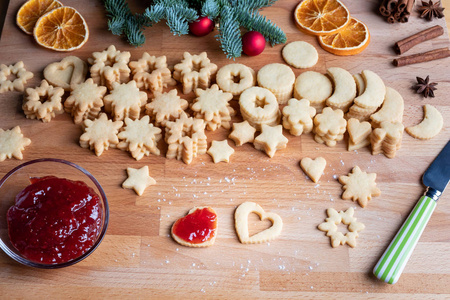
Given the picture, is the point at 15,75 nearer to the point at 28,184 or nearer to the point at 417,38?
the point at 28,184

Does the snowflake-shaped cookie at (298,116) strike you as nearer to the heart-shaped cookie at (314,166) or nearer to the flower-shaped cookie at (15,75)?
the heart-shaped cookie at (314,166)

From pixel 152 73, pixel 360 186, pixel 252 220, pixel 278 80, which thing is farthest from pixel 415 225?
pixel 152 73

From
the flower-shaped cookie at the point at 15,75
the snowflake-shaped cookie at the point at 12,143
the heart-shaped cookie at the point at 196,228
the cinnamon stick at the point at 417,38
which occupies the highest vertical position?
the cinnamon stick at the point at 417,38

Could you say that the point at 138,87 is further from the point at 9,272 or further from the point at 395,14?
the point at 395,14

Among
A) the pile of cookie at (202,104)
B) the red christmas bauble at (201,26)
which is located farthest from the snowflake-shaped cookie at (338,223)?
the red christmas bauble at (201,26)

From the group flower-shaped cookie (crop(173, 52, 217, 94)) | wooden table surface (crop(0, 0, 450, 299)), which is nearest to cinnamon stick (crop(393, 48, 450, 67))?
wooden table surface (crop(0, 0, 450, 299))

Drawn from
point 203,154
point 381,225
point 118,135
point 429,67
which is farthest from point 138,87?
point 429,67

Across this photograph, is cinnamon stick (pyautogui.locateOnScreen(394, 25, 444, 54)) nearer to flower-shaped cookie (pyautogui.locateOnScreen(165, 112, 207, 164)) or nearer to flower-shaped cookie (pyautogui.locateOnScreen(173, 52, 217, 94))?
flower-shaped cookie (pyautogui.locateOnScreen(173, 52, 217, 94))
